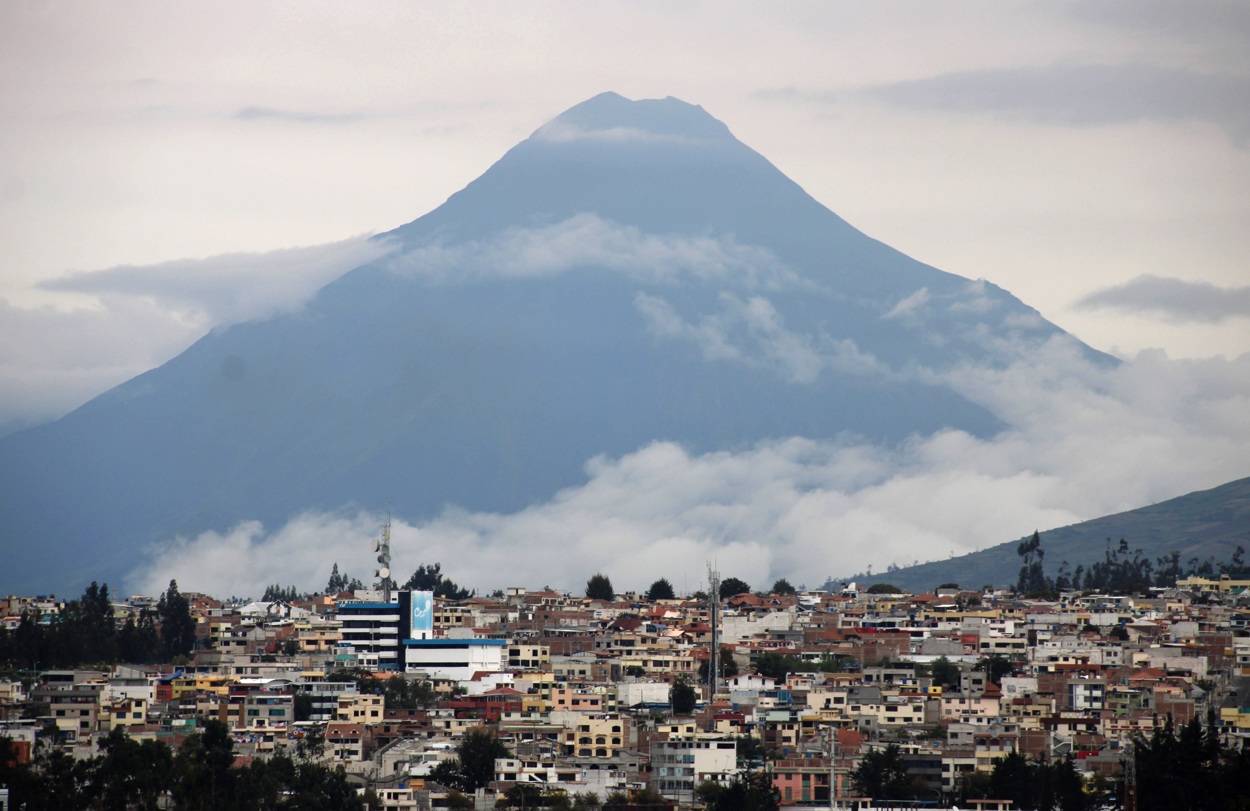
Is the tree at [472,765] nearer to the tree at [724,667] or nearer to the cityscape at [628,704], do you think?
the cityscape at [628,704]

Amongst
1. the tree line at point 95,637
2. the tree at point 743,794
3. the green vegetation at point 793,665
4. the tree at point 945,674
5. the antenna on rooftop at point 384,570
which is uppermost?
the antenna on rooftop at point 384,570

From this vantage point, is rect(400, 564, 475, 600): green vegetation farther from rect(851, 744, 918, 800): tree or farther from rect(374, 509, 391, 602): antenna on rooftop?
rect(851, 744, 918, 800): tree

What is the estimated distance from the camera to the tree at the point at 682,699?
269ft

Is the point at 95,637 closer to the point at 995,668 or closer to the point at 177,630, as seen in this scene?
the point at 177,630

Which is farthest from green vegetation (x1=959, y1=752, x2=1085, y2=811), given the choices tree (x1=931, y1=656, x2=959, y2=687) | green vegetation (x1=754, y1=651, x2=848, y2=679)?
green vegetation (x1=754, y1=651, x2=848, y2=679)

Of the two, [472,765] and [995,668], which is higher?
[995,668]

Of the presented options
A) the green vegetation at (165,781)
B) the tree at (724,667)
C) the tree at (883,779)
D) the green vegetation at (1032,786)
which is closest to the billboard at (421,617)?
the tree at (724,667)

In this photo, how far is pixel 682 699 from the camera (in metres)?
82.4

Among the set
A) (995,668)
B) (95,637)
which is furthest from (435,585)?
(995,668)

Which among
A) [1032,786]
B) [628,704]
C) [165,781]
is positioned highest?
[628,704]

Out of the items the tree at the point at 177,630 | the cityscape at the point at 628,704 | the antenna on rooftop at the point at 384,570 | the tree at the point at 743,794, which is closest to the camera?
the tree at the point at 743,794

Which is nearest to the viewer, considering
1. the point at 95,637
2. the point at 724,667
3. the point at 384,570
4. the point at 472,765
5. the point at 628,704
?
the point at 472,765

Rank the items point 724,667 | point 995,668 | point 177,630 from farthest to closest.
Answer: point 177,630 < point 724,667 < point 995,668

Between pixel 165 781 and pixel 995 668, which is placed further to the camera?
pixel 995 668
